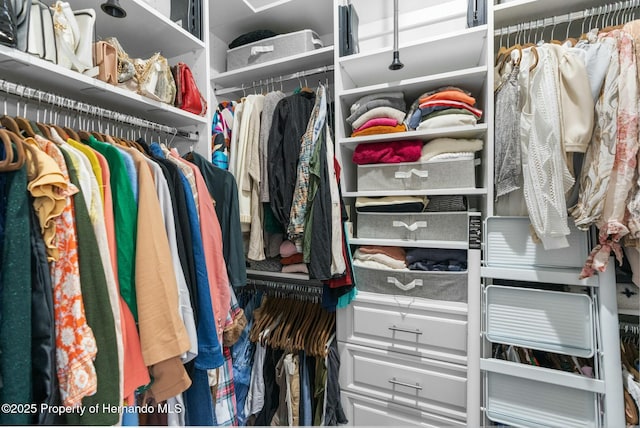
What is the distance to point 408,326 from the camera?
3.89 ft

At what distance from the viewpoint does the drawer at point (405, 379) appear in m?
1.12

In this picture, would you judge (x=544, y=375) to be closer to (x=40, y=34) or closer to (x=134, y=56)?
(x=40, y=34)

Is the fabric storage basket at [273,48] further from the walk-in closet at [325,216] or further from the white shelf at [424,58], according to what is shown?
the white shelf at [424,58]

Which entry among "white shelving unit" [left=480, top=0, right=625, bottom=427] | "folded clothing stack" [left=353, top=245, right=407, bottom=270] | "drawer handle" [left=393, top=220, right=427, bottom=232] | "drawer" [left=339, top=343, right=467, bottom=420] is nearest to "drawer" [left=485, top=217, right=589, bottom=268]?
"white shelving unit" [left=480, top=0, right=625, bottom=427]

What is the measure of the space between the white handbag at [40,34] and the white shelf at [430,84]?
99 cm

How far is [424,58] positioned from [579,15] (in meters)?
0.53

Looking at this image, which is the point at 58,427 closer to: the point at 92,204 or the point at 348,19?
the point at 92,204

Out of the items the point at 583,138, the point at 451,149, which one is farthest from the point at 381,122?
the point at 583,138

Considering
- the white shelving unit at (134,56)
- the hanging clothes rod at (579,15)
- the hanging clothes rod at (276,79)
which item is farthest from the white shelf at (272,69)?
the hanging clothes rod at (579,15)

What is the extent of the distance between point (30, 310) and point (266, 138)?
3.25 ft

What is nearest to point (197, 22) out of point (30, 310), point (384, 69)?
point (384, 69)

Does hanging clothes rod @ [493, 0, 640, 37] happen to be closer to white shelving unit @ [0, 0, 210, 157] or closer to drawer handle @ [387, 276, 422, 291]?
drawer handle @ [387, 276, 422, 291]

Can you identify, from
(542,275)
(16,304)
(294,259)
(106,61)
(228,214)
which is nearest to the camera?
(16,304)

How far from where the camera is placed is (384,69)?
1.33 metres
